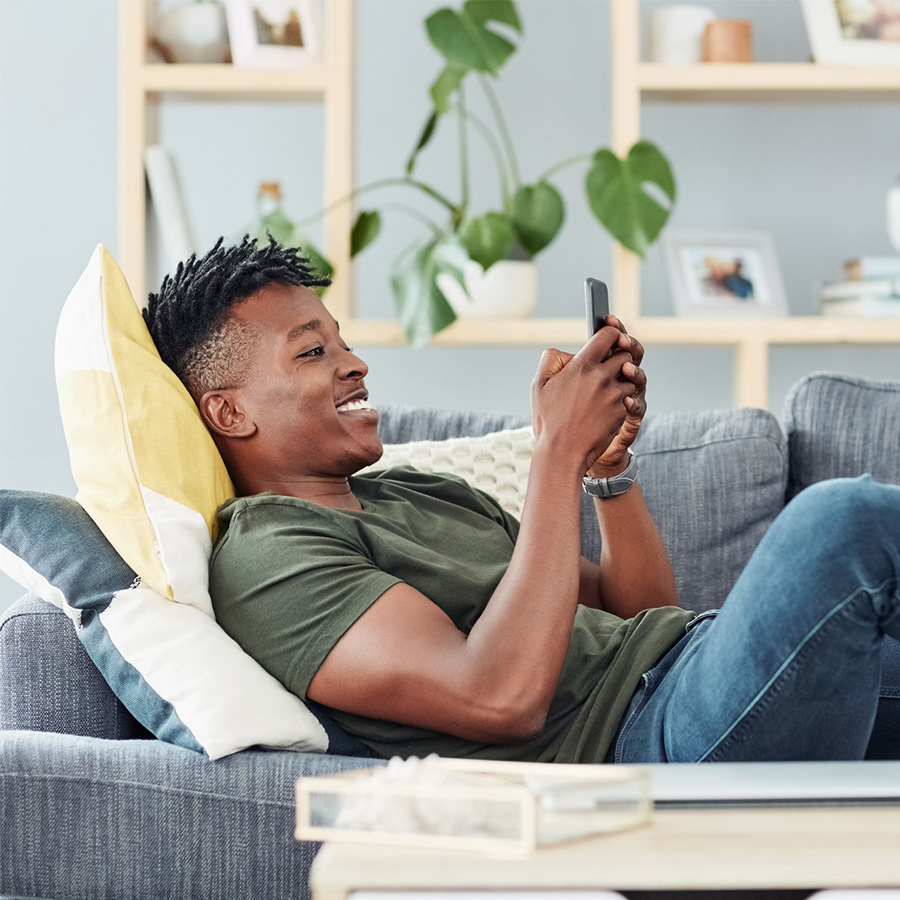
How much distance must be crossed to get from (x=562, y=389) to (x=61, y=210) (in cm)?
213

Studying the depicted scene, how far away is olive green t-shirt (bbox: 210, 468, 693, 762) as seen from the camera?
3.56 feet

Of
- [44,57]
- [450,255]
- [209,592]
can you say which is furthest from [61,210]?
[209,592]

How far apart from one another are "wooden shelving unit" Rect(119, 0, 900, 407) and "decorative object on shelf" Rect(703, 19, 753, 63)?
0.06 metres

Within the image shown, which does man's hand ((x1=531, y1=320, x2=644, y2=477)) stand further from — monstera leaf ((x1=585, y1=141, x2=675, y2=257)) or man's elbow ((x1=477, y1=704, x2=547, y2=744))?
monstera leaf ((x1=585, y1=141, x2=675, y2=257))

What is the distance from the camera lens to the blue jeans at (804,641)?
3.04ft

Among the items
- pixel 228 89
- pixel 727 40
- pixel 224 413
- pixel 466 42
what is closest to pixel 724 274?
pixel 727 40

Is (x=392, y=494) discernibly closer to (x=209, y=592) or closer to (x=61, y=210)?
(x=209, y=592)

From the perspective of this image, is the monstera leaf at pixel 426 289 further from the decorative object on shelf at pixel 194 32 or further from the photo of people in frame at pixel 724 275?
the decorative object on shelf at pixel 194 32

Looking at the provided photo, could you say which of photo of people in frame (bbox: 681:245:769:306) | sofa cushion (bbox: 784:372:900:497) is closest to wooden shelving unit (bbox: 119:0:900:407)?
photo of people in frame (bbox: 681:245:769:306)

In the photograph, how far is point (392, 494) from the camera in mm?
1471

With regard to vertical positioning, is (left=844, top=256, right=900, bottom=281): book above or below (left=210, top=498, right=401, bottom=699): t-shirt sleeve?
above

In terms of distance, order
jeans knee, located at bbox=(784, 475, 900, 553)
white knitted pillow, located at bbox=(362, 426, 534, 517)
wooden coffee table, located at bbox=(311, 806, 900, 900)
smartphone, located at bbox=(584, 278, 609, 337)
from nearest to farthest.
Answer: wooden coffee table, located at bbox=(311, 806, 900, 900)
jeans knee, located at bbox=(784, 475, 900, 553)
smartphone, located at bbox=(584, 278, 609, 337)
white knitted pillow, located at bbox=(362, 426, 534, 517)

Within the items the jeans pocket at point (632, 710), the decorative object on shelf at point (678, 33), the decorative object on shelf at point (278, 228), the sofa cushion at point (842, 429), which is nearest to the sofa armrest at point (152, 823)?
the jeans pocket at point (632, 710)

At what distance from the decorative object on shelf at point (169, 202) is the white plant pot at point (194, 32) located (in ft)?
0.82
